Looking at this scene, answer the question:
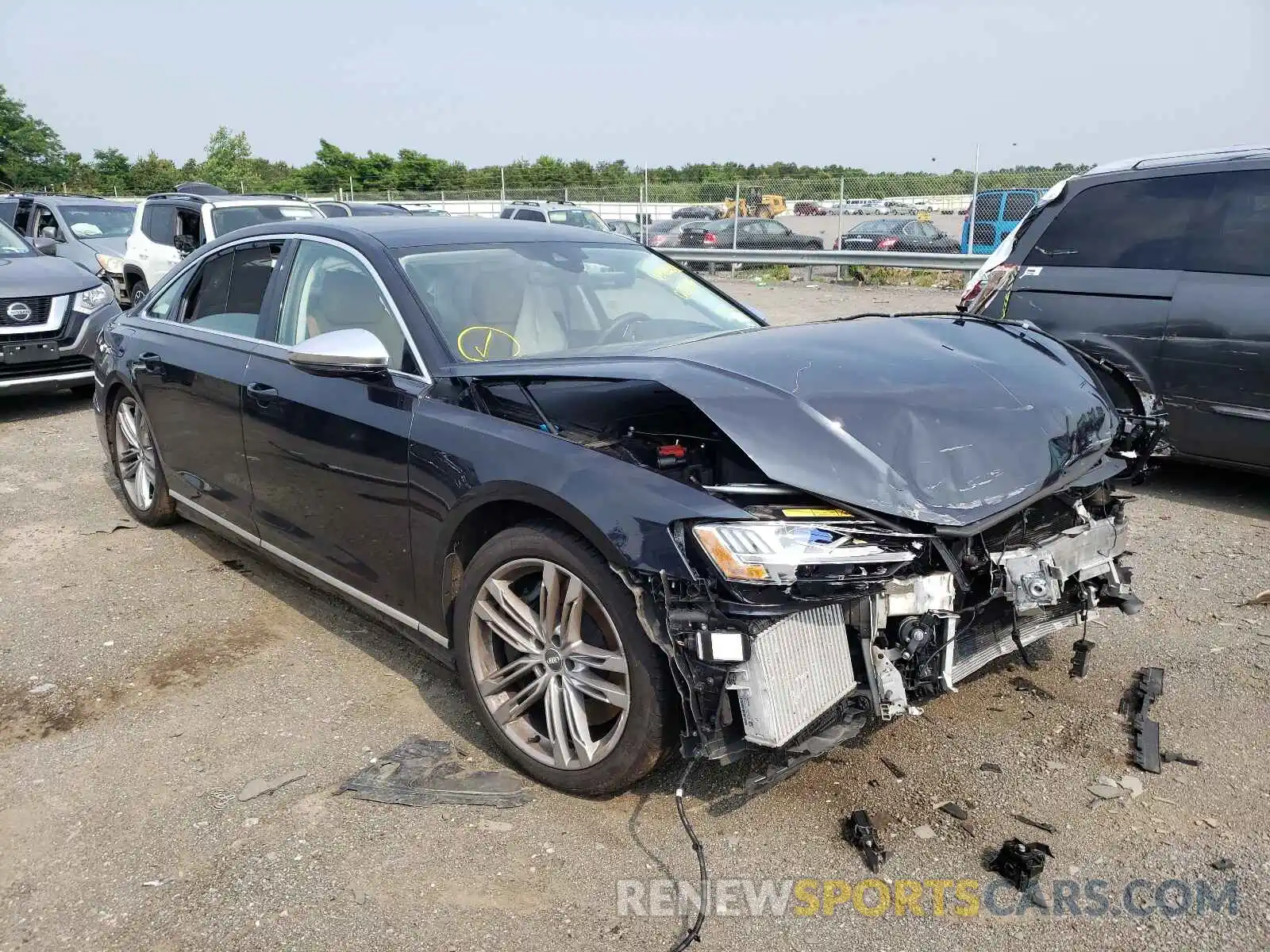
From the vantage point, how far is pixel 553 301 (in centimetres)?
384

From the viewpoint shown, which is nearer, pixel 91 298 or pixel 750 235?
pixel 91 298

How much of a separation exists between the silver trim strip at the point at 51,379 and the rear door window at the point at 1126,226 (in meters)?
7.65

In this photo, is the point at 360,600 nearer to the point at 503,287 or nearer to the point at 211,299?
the point at 503,287

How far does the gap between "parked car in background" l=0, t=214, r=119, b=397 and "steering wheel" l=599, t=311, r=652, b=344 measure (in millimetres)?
5928

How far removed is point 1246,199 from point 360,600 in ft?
16.5

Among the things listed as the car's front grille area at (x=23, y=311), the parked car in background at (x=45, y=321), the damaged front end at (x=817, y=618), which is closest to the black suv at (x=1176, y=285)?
the damaged front end at (x=817, y=618)

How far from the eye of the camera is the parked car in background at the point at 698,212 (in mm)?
25188

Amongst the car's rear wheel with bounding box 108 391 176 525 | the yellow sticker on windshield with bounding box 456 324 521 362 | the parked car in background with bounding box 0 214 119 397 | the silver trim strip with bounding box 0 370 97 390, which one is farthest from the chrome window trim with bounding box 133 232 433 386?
the silver trim strip with bounding box 0 370 97 390

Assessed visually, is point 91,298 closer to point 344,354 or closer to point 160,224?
point 160,224

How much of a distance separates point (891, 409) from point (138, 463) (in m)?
4.47

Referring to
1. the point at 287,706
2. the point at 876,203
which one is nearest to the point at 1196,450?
the point at 287,706

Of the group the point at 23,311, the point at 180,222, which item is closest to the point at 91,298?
the point at 23,311

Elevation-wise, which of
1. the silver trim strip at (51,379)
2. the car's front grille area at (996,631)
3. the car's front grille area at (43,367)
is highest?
the car's front grille area at (996,631)

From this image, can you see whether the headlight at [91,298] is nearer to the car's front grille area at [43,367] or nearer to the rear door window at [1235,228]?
the car's front grille area at [43,367]
